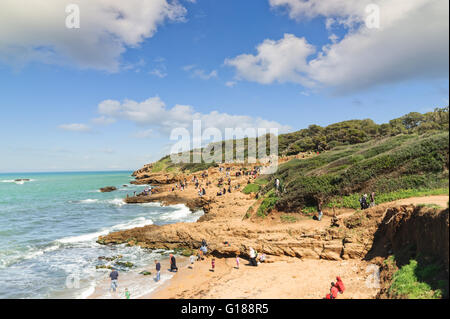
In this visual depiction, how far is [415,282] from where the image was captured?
7.55 meters

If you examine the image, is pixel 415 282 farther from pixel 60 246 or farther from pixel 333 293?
pixel 60 246

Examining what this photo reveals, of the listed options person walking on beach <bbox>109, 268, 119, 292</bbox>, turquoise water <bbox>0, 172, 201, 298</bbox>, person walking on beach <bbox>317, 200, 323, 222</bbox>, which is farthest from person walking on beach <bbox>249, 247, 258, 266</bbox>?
person walking on beach <bbox>109, 268, 119, 292</bbox>

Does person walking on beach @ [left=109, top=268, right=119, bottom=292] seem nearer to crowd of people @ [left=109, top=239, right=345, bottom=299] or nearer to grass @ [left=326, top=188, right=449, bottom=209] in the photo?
crowd of people @ [left=109, top=239, right=345, bottom=299]

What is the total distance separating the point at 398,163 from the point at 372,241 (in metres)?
7.12

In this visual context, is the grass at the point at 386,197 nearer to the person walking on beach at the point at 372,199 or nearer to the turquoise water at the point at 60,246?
the person walking on beach at the point at 372,199

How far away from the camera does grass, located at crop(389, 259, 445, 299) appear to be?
6961 millimetres

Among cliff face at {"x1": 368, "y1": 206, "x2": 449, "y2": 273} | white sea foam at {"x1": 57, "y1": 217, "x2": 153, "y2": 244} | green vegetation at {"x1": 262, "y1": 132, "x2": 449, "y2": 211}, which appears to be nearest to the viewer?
cliff face at {"x1": 368, "y1": 206, "x2": 449, "y2": 273}

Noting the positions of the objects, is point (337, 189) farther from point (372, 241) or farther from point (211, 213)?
point (211, 213)

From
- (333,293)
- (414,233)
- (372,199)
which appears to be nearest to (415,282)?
(414,233)

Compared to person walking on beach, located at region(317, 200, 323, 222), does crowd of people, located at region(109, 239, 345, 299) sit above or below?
below

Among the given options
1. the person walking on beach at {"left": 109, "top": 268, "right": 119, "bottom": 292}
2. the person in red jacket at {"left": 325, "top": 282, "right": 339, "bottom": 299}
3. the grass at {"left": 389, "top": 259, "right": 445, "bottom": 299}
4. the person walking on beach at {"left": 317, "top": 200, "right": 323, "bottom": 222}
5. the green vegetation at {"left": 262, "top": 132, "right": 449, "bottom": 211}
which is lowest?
the person walking on beach at {"left": 109, "top": 268, "right": 119, "bottom": 292}

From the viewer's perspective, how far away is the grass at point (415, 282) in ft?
22.8

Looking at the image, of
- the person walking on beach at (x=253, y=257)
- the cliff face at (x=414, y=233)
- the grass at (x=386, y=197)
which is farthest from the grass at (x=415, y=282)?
the person walking on beach at (x=253, y=257)
